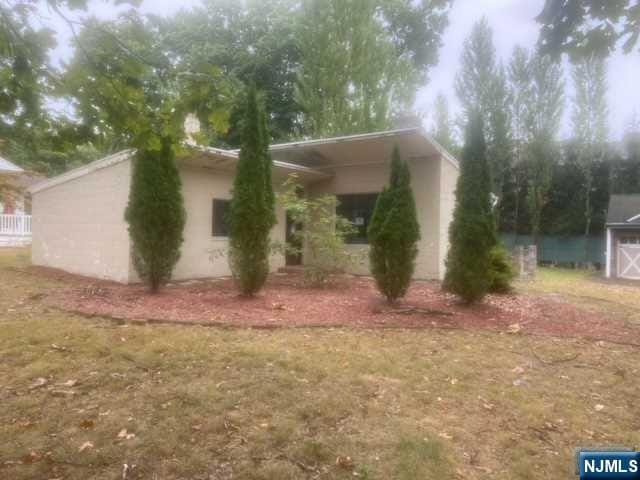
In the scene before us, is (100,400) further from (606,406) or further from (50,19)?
(606,406)

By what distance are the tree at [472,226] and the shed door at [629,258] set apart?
590 inches

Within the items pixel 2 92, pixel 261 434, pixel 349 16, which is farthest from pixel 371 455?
pixel 349 16

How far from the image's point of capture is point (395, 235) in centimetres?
746

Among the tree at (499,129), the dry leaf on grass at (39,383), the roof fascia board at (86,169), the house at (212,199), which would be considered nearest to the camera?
the dry leaf on grass at (39,383)

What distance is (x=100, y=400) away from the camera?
3.82m

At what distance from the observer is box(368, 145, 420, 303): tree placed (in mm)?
7512

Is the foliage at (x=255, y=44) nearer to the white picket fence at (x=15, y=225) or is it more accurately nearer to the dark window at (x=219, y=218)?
the white picket fence at (x=15, y=225)

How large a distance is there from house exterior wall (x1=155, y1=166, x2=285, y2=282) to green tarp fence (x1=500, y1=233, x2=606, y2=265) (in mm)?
19269

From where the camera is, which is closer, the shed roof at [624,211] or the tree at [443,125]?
the shed roof at [624,211]

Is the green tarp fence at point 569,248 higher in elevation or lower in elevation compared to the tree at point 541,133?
lower

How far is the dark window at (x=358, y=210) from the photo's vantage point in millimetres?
13133

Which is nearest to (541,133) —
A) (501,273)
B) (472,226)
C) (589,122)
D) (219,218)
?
(589,122)

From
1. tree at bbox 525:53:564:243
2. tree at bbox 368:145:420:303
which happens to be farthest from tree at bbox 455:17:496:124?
tree at bbox 368:145:420:303

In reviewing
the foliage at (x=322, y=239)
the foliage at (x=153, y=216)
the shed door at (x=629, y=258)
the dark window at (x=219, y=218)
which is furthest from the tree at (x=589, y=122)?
the foliage at (x=153, y=216)
